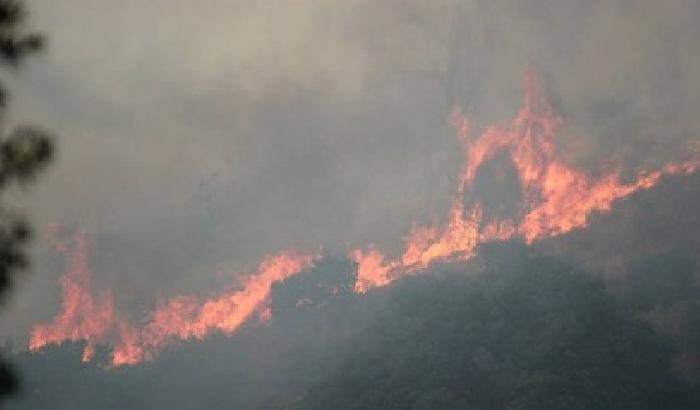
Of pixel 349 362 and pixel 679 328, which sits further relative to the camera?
pixel 349 362

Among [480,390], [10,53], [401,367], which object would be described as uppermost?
[401,367]

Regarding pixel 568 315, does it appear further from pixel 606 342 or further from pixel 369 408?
pixel 369 408

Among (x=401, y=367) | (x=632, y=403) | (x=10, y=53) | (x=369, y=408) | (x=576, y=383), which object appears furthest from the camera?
(x=401, y=367)

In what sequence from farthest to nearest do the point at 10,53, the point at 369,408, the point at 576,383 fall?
the point at 369,408 < the point at 576,383 < the point at 10,53

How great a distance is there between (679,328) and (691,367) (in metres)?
15.5

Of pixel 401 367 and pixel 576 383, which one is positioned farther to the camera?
pixel 401 367

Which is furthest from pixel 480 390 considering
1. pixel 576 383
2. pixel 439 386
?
pixel 576 383

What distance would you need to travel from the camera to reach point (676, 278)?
19200 cm

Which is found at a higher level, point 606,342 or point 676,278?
point 676,278

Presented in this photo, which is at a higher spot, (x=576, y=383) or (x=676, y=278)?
(x=676, y=278)

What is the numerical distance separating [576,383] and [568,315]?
1315 inches

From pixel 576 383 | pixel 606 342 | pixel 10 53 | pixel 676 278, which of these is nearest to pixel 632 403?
pixel 576 383

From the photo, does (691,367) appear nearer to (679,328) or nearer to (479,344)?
(679,328)

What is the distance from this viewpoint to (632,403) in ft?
481
